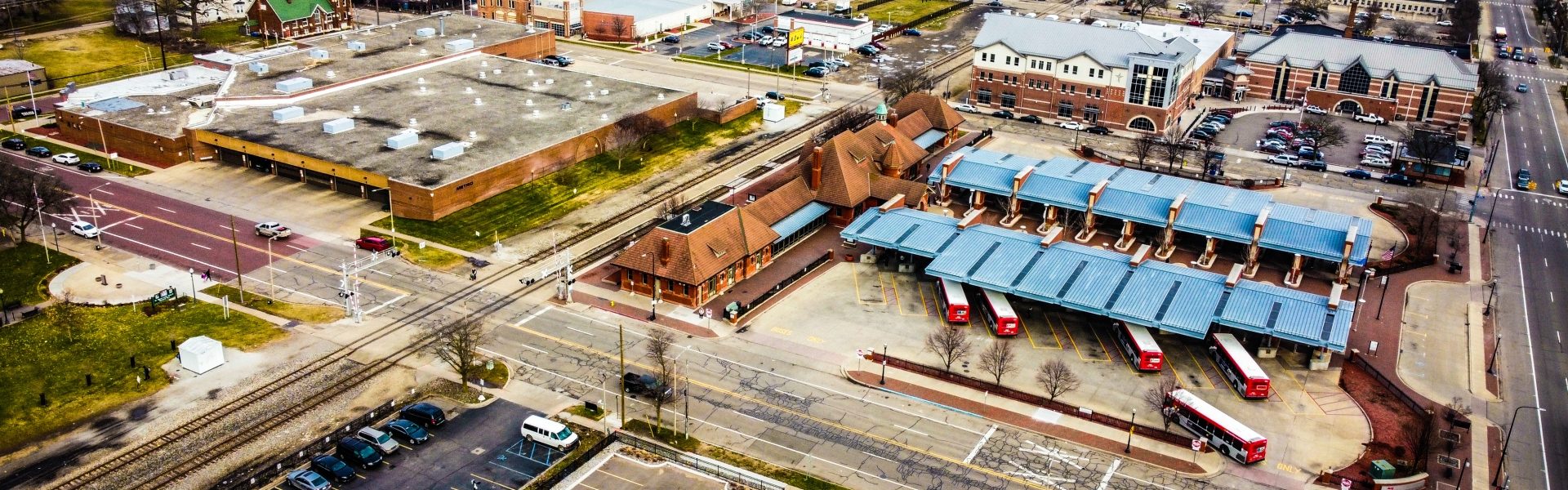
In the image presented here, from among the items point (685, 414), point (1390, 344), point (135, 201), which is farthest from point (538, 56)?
point (1390, 344)

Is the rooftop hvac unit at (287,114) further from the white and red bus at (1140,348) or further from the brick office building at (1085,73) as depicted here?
the white and red bus at (1140,348)

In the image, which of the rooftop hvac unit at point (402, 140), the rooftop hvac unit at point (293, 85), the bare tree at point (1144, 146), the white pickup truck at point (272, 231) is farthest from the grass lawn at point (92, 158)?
the bare tree at point (1144, 146)

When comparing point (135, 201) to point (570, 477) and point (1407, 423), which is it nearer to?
point (570, 477)

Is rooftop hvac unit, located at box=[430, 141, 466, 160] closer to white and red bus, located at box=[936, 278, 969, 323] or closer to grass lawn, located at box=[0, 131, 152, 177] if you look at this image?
grass lawn, located at box=[0, 131, 152, 177]

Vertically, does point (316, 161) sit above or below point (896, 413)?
above

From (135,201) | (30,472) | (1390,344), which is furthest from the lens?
(135,201)
